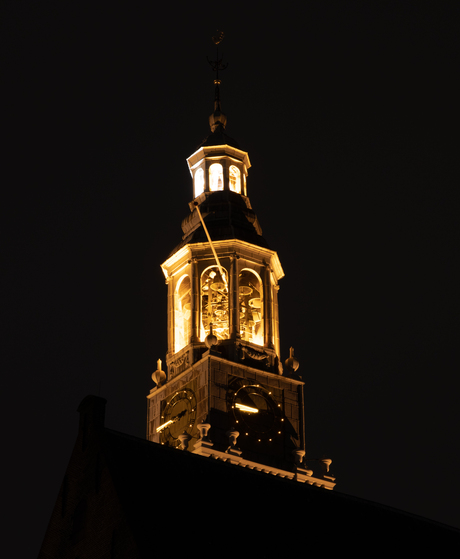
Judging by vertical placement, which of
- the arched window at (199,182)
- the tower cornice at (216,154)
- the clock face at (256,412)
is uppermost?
the tower cornice at (216,154)

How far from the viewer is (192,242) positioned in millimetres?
62562

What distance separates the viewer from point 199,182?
67.7 metres

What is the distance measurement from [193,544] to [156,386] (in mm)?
23241

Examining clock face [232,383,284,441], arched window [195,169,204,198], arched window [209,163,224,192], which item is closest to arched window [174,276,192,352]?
clock face [232,383,284,441]

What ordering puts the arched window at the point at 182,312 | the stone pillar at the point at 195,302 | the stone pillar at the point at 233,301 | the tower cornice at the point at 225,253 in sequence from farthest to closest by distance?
the tower cornice at the point at 225,253 < the arched window at the point at 182,312 < the stone pillar at the point at 195,302 < the stone pillar at the point at 233,301

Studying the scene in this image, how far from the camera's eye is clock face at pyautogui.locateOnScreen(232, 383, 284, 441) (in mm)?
56969

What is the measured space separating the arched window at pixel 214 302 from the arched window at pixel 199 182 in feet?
20.9

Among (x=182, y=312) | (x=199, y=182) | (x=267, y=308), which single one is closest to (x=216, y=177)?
(x=199, y=182)

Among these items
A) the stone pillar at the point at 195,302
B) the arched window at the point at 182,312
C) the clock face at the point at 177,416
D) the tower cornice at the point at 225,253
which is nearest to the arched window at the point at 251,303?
the tower cornice at the point at 225,253

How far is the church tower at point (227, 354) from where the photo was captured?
56406 mm

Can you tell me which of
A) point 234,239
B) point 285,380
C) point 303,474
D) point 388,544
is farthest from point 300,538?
point 234,239

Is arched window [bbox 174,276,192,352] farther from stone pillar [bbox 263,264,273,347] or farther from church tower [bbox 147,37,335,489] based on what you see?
stone pillar [bbox 263,264,273,347]

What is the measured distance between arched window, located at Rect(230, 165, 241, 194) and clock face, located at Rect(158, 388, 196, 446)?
1317 cm

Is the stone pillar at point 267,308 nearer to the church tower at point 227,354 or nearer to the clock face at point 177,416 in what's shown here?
the church tower at point 227,354
